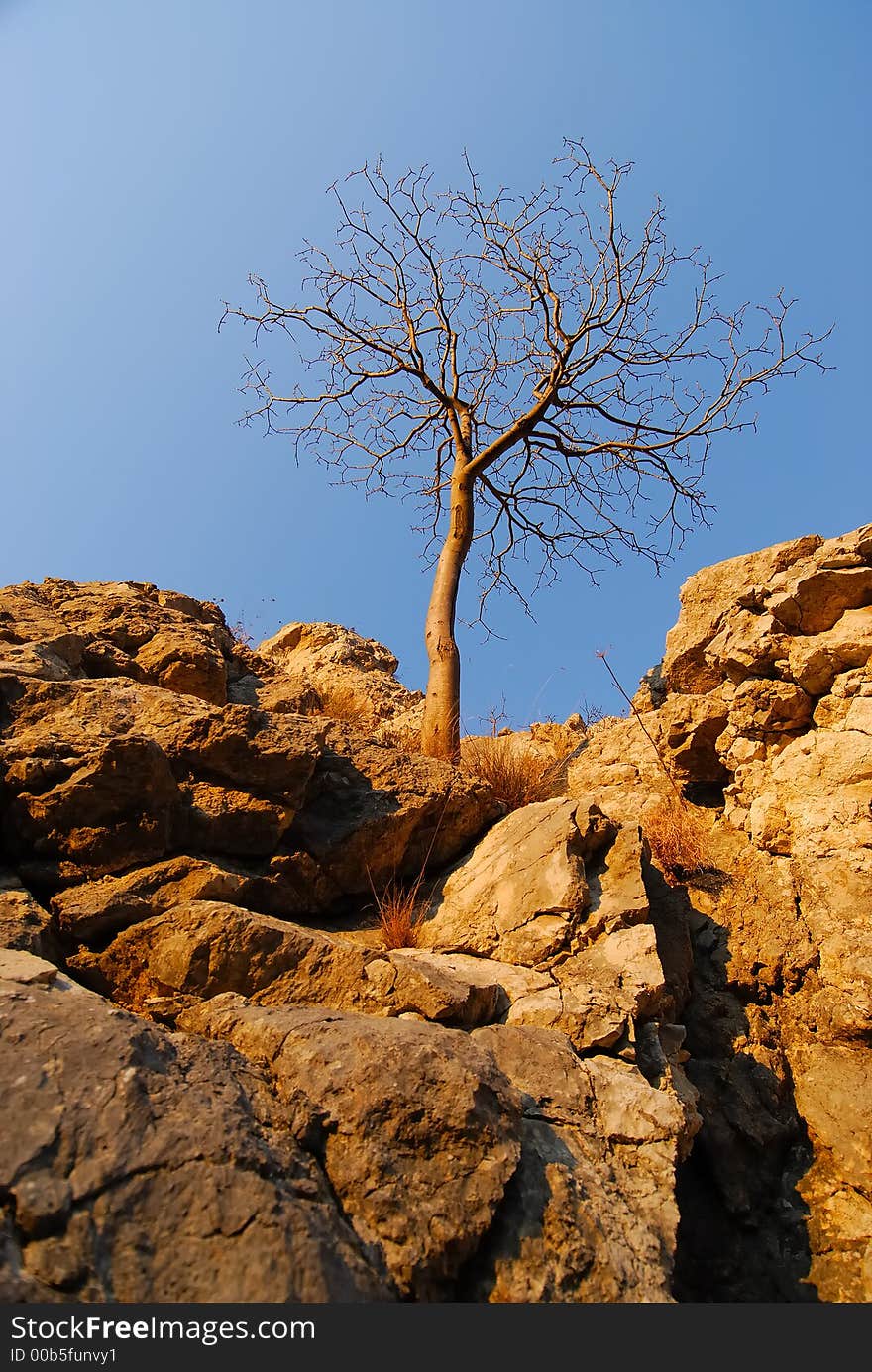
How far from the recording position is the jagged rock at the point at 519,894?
150 inches

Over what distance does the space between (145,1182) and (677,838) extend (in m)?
3.87

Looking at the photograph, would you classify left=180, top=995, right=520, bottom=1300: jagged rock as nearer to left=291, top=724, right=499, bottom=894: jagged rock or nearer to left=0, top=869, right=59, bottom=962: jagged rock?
left=0, top=869, right=59, bottom=962: jagged rock

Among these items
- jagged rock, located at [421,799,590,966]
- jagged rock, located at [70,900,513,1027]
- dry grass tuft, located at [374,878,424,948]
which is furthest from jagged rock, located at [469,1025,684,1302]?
dry grass tuft, located at [374,878,424,948]

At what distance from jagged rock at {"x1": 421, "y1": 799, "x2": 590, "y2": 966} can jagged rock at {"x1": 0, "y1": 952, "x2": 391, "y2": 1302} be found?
1767mm

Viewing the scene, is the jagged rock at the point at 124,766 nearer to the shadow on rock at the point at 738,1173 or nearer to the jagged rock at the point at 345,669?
the shadow on rock at the point at 738,1173

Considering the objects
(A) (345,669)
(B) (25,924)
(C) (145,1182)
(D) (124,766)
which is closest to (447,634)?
(A) (345,669)

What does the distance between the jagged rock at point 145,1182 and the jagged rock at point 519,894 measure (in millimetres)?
1767

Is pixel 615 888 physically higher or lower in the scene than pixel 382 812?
lower

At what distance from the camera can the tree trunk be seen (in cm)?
666

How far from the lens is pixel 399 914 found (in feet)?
13.4

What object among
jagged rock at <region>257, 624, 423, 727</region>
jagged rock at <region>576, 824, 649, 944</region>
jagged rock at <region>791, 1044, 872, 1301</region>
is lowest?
jagged rock at <region>791, 1044, 872, 1301</region>

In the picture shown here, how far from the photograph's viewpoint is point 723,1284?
9.87 ft

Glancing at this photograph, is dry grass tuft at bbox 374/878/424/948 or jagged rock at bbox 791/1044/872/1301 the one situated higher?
dry grass tuft at bbox 374/878/424/948

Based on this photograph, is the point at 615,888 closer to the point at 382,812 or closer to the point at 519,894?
the point at 519,894
